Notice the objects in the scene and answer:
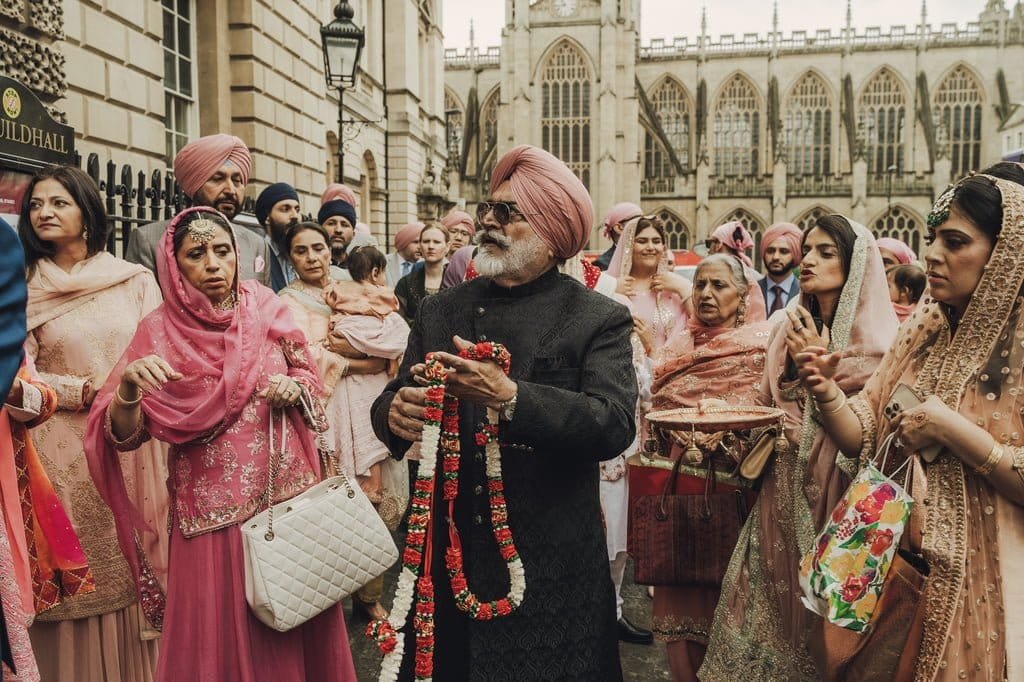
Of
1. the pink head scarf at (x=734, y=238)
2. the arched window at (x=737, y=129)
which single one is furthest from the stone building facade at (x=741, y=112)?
the pink head scarf at (x=734, y=238)

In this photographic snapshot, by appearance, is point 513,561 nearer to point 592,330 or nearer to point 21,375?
point 592,330

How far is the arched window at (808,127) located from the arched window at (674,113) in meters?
6.10

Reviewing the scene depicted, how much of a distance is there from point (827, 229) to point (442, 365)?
195 cm

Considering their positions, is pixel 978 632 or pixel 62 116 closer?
pixel 978 632

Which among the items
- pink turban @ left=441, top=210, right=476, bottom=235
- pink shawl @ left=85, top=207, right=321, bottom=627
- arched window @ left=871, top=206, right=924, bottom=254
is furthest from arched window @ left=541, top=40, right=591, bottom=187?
pink shawl @ left=85, top=207, right=321, bottom=627

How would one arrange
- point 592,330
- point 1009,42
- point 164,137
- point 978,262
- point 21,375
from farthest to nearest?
point 1009,42, point 164,137, point 21,375, point 592,330, point 978,262

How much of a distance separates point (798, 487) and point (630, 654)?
184 centimetres

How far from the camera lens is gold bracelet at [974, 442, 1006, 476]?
7.07 ft

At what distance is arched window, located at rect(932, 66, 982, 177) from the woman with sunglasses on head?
166ft

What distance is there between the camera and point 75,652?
323cm

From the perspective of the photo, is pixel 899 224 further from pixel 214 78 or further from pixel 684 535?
pixel 684 535

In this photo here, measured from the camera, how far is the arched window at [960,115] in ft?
160

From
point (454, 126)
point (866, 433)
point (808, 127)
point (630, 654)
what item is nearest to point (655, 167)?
point (808, 127)

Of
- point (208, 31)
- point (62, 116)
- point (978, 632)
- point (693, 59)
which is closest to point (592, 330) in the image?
point (978, 632)
